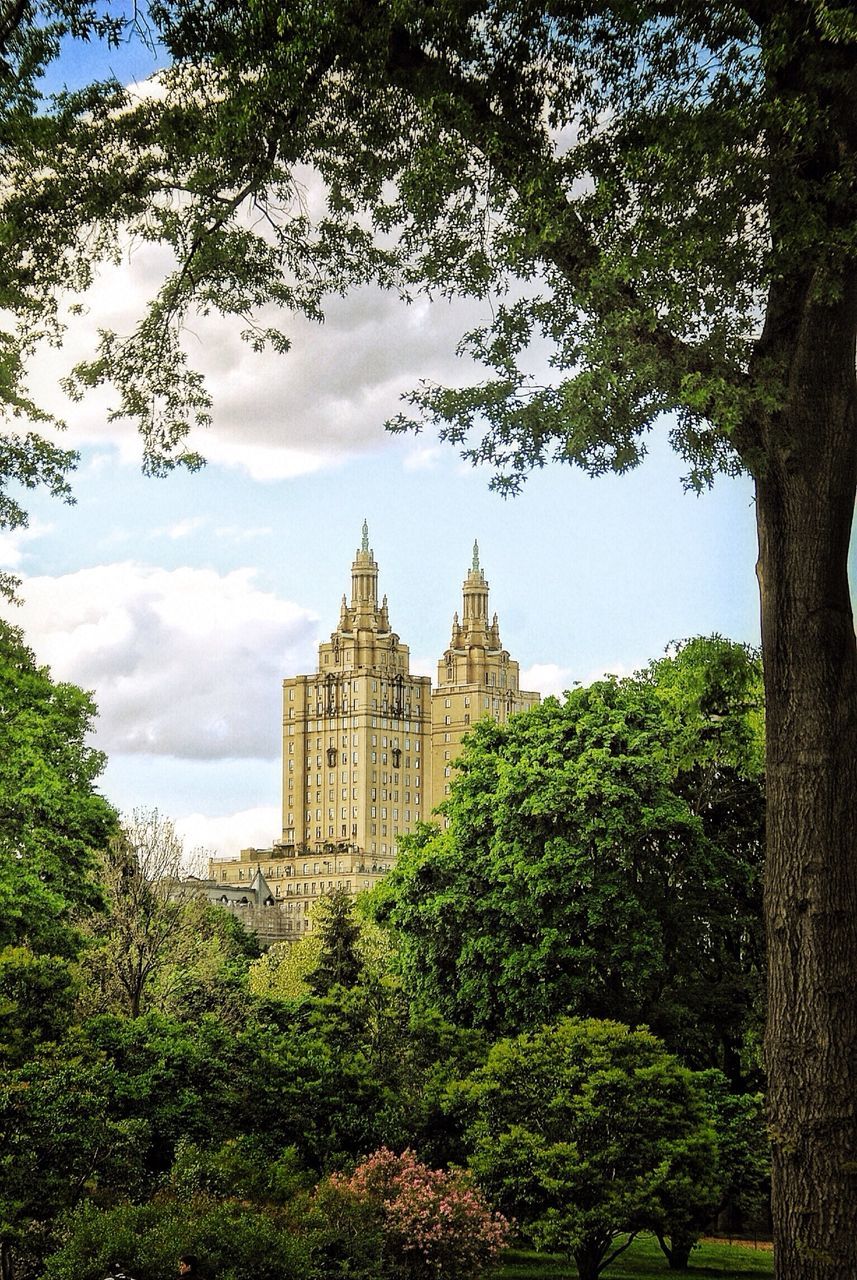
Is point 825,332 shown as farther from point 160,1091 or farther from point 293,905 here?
point 293,905

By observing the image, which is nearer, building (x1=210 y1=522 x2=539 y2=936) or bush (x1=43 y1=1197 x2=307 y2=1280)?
bush (x1=43 y1=1197 x2=307 y2=1280)

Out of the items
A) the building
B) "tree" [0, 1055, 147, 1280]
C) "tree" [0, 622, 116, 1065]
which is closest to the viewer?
"tree" [0, 1055, 147, 1280]

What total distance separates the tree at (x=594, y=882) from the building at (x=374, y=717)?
11484 cm

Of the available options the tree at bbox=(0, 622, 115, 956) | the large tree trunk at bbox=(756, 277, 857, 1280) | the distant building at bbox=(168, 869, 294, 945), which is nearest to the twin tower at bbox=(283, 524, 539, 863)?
the distant building at bbox=(168, 869, 294, 945)

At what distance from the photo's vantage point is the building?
141m

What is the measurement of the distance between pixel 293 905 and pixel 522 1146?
92.0 m

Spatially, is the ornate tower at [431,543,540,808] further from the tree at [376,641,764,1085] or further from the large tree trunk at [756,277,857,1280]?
the large tree trunk at [756,277,857,1280]

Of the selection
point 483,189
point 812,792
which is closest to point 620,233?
point 483,189

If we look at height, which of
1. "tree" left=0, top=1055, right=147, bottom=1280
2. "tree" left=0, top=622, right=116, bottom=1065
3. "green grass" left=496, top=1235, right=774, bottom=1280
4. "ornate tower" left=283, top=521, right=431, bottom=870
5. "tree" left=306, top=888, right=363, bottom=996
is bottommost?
"green grass" left=496, top=1235, right=774, bottom=1280

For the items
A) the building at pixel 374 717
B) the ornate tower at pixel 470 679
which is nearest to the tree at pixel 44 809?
the building at pixel 374 717

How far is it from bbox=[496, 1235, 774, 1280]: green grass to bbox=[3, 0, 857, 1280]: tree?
10.5 meters

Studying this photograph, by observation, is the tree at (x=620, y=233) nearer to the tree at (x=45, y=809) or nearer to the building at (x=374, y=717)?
the tree at (x=45, y=809)

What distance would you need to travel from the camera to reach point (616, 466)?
1048cm

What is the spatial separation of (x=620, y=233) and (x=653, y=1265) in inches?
596
